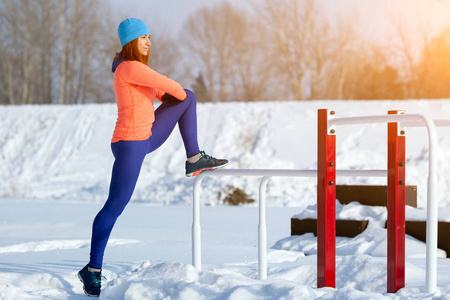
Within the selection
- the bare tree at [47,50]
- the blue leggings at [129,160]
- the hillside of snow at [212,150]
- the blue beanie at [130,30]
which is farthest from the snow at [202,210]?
the bare tree at [47,50]

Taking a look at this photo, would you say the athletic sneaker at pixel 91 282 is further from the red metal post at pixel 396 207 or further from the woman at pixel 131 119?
the red metal post at pixel 396 207

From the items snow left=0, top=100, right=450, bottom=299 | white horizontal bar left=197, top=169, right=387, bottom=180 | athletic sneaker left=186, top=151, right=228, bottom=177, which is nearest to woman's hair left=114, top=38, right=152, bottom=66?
athletic sneaker left=186, top=151, right=228, bottom=177

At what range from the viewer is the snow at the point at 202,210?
3383 millimetres

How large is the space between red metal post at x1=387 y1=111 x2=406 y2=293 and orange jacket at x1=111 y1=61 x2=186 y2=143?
1232 mm

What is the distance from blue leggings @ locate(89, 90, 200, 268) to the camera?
11.4ft

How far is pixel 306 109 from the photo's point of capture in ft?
→ 49.7

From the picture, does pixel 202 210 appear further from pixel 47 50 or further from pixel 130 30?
pixel 47 50

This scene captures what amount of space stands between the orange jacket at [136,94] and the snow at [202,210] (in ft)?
2.55

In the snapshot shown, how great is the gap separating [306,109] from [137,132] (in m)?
12.0

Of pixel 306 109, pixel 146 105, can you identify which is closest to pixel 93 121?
pixel 306 109

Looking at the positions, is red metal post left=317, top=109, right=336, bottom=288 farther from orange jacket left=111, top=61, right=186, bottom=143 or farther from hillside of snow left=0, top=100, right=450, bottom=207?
hillside of snow left=0, top=100, right=450, bottom=207

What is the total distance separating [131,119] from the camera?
347 centimetres

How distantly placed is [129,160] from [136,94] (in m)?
0.38

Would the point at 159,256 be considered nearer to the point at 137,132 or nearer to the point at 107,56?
the point at 137,132
